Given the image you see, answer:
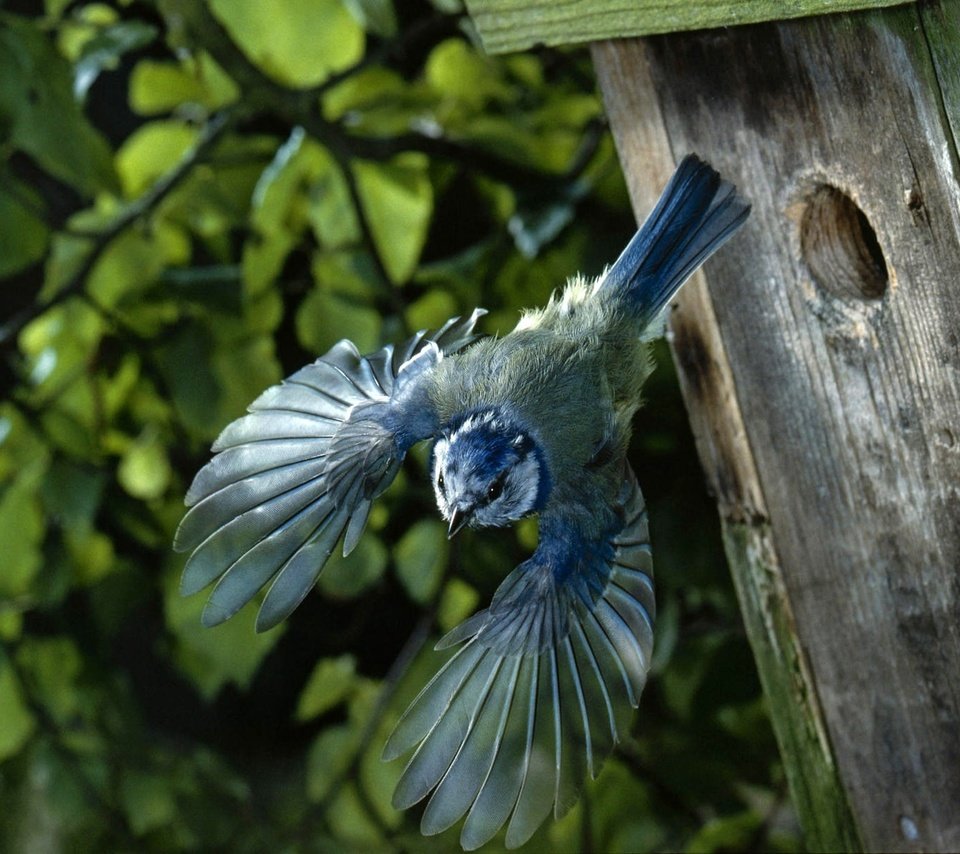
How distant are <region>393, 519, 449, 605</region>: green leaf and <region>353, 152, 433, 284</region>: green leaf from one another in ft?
1.07

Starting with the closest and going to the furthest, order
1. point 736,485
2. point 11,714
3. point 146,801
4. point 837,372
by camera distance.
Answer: point 837,372 < point 736,485 < point 11,714 < point 146,801

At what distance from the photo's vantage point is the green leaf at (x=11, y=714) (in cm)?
163

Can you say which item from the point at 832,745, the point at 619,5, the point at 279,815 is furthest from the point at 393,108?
the point at 279,815

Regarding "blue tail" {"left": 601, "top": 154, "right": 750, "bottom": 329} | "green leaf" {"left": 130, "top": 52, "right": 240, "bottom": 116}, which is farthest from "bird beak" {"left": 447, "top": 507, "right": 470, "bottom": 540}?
"green leaf" {"left": 130, "top": 52, "right": 240, "bottom": 116}

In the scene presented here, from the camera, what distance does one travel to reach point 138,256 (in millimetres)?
1530

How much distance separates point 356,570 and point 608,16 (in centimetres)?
82

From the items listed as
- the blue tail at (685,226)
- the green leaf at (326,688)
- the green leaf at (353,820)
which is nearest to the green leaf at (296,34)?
the blue tail at (685,226)

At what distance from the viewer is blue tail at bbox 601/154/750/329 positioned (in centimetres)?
97

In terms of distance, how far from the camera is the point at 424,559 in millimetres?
1595

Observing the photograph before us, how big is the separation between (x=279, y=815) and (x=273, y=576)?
4.18 ft

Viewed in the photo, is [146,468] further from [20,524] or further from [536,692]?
[536,692]

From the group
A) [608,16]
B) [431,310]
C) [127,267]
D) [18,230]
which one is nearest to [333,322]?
[431,310]

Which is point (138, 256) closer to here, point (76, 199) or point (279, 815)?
point (76, 199)


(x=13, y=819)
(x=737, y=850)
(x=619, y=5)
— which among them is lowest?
(x=737, y=850)
